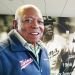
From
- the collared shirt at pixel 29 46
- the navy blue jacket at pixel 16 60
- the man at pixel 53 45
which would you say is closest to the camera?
the navy blue jacket at pixel 16 60

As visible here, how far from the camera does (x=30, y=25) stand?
Answer: 4.03 ft

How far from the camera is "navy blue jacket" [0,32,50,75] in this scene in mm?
1144

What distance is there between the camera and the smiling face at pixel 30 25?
4.04 feet

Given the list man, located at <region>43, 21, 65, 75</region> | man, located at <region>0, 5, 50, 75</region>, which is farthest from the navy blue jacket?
man, located at <region>43, 21, 65, 75</region>

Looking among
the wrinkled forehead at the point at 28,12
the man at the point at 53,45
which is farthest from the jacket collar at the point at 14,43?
the man at the point at 53,45

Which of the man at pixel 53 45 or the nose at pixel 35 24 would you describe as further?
the man at pixel 53 45

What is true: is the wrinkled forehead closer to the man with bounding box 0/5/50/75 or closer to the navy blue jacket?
the man with bounding box 0/5/50/75

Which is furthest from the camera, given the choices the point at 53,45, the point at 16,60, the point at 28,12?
the point at 53,45

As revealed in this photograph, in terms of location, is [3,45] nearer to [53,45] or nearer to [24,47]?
[24,47]

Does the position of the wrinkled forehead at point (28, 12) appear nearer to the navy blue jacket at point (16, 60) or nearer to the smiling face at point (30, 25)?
the smiling face at point (30, 25)

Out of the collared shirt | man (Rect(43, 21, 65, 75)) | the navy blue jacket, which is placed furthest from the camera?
man (Rect(43, 21, 65, 75))

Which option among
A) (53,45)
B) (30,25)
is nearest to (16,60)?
(30,25)

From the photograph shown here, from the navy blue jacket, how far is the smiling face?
0.06m

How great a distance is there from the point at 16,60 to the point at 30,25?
215 mm
